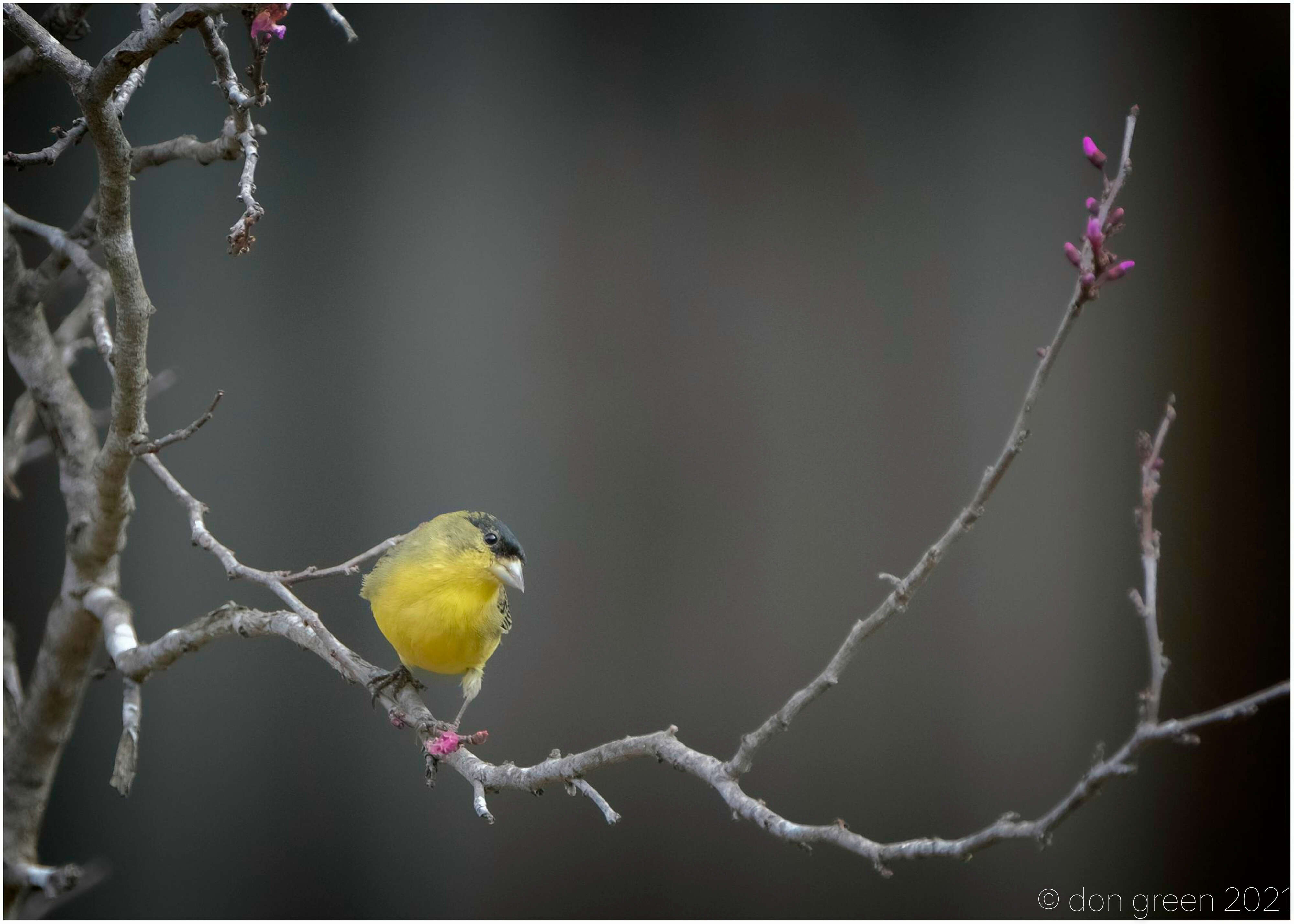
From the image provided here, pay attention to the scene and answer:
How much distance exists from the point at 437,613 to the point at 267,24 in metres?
0.80

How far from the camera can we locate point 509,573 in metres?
1.51

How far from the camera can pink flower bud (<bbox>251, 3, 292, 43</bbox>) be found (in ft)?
3.18

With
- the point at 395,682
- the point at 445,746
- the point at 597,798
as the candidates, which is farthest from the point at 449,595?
the point at 597,798

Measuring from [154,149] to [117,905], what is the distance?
89.4 inches

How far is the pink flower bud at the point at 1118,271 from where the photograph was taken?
0.70m

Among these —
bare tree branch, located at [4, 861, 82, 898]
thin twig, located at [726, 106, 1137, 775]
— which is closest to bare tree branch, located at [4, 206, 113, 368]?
bare tree branch, located at [4, 861, 82, 898]

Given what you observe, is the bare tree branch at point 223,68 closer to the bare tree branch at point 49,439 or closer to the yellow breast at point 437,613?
the bare tree branch at point 49,439

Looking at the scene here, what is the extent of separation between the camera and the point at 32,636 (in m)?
2.62

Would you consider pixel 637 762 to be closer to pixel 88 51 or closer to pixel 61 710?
pixel 61 710

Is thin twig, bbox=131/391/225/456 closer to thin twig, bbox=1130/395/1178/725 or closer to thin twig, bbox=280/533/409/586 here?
thin twig, bbox=280/533/409/586

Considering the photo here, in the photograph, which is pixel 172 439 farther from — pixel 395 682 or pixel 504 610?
pixel 504 610

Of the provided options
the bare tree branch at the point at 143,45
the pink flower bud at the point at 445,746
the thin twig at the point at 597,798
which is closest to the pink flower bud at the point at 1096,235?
the thin twig at the point at 597,798

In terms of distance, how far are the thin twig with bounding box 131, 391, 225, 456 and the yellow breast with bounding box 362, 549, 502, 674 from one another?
1.28 feet

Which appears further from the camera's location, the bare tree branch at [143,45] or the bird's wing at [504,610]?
the bird's wing at [504,610]
